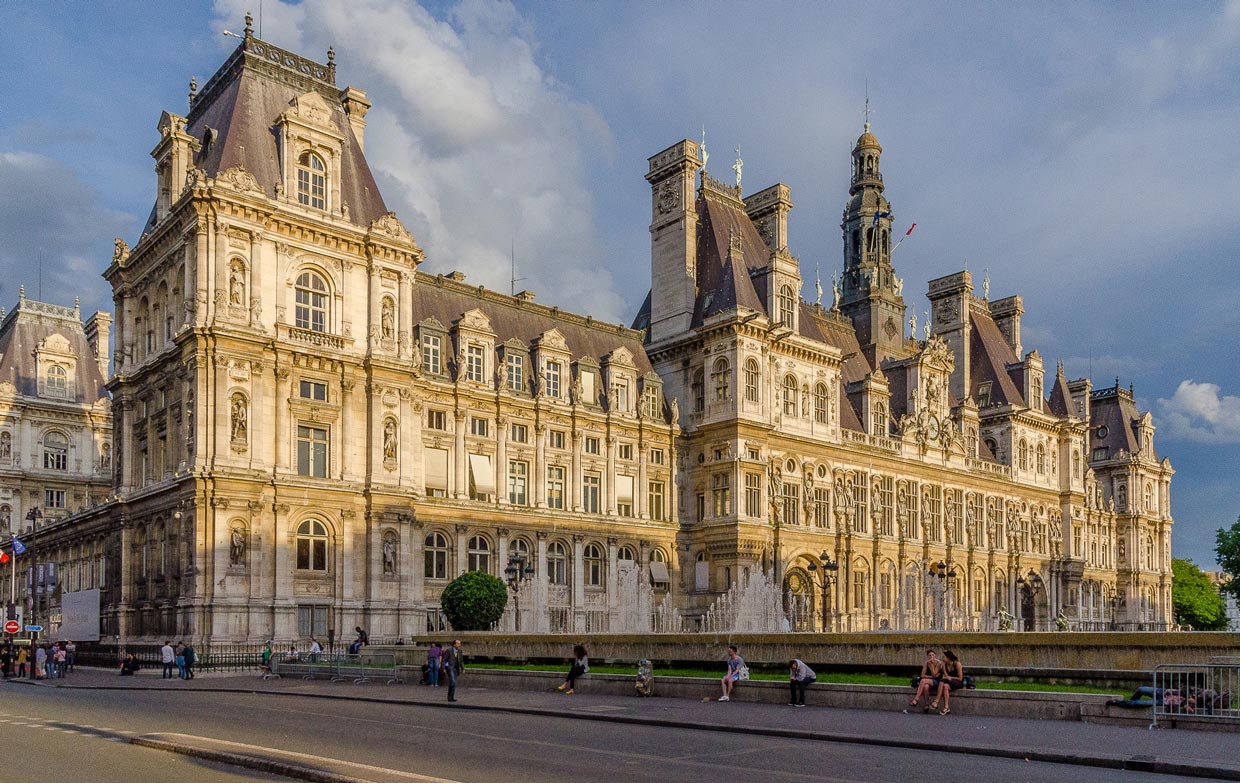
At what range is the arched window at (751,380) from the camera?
62969 millimetres

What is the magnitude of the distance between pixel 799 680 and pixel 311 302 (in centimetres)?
2980

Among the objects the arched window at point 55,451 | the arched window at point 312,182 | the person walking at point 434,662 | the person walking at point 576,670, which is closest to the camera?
the person walking at point 576,670

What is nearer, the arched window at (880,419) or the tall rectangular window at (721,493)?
the tall rectangular window at (721,493)

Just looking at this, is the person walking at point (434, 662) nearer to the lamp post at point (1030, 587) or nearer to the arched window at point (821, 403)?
the arched window at point (821, 403)

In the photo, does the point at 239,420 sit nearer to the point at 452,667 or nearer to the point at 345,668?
the point at 345,668

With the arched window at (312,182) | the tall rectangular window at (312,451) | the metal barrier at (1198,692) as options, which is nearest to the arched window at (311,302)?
the arched window at (312,182)

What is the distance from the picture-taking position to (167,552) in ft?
154

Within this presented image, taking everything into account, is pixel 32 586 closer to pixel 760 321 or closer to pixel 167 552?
pixel 167 552

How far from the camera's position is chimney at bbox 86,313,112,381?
309ft

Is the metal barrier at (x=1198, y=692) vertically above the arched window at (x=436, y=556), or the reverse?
the arched window at (x=436, y=556)

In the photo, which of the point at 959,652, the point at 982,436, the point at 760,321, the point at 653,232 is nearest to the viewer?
the point at 959,652

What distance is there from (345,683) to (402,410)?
15313 mm

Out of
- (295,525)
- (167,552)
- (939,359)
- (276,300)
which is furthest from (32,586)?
(939,359)

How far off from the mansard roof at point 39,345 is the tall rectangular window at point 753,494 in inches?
2116
